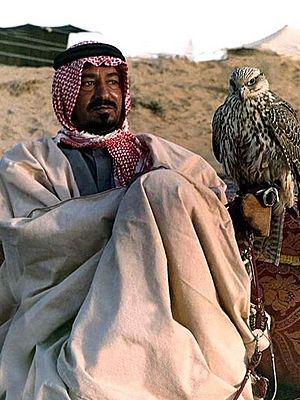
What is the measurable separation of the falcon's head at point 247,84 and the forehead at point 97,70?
0.77 metres

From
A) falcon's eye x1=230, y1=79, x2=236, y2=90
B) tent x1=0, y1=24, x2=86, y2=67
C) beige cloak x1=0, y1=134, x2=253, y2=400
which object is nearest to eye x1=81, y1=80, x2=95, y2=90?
beige cloak x1=0, y1=134, x2=253, y2=400

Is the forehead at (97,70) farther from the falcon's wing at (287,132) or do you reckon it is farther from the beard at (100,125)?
the falcon's wing at (287,132)

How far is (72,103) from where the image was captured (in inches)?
152

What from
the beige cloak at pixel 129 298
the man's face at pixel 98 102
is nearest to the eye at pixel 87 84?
the man's face at pixel 98 102

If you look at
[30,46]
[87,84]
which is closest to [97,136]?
[87,84]

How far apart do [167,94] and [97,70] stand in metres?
14.8

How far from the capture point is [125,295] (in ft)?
9.54

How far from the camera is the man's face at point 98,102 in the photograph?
3.86 metres

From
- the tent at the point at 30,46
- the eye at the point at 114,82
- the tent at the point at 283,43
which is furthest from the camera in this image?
the tent at the point at 283,43

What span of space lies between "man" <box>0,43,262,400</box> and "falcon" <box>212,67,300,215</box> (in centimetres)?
87

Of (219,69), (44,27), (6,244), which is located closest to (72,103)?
(6,244)

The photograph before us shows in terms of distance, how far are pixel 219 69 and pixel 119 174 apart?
677 inches

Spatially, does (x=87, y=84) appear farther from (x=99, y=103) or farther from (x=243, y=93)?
(x=243, y=93)

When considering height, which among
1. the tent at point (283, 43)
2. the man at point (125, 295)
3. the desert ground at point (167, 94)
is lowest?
the desert ground at point (167, 94)
